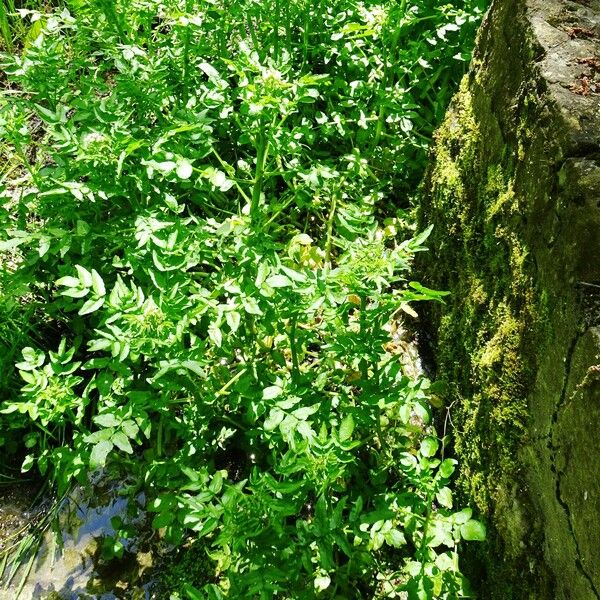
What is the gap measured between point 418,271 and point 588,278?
4.24ft

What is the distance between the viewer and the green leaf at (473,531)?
5.80 feet

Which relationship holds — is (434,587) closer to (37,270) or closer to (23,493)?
(23,493)

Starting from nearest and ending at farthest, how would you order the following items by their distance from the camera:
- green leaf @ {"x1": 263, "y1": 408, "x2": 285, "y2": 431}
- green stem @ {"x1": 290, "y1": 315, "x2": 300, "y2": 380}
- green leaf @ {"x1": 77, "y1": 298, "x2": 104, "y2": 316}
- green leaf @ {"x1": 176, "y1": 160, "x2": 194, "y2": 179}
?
green leaf @ {"x1": 263, "y1": 408, "x2": 285, "y2": 431}
green leaf @ {"x1": 77, "y1": 298, "x2": 104, "y2": 316}
green stem @ {"x1": 290, "y1": 315, "x2": 300, "y2": 380}
green leaf @ {"x1": 176, "y1": 160, "x2": 194, "y2": 179}

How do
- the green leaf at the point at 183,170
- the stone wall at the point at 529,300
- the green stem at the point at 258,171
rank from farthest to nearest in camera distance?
the green stem at the point at 258,171, the green leaf at the point at 183,170, the stone wall at the point at 529,300

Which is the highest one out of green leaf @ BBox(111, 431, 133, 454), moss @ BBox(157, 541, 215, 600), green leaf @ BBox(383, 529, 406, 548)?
green leaf @ BBox(111, 431, 133, 454)

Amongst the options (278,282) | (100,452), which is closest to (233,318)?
(278,282)

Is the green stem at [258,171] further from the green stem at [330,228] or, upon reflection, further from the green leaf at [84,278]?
the green leaf at [84,278]

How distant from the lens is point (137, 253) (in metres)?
2.16

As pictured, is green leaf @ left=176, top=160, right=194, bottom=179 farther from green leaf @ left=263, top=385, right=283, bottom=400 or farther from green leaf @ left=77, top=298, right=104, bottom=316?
green leaf @ left=263, top=385, right=283, bottom=400

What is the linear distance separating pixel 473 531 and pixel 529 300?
0.68 meters

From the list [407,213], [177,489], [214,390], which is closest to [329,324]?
[214,390]

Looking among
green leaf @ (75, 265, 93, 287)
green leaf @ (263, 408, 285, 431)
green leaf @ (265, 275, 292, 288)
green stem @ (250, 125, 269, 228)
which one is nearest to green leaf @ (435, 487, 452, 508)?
green leaf @ (263, 408, 285, 431)

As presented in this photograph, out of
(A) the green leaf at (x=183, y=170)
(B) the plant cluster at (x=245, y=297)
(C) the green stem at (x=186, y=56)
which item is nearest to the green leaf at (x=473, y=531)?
(B) the plant cluster at (x=245, y=297)

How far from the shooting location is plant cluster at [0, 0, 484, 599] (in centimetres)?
182
